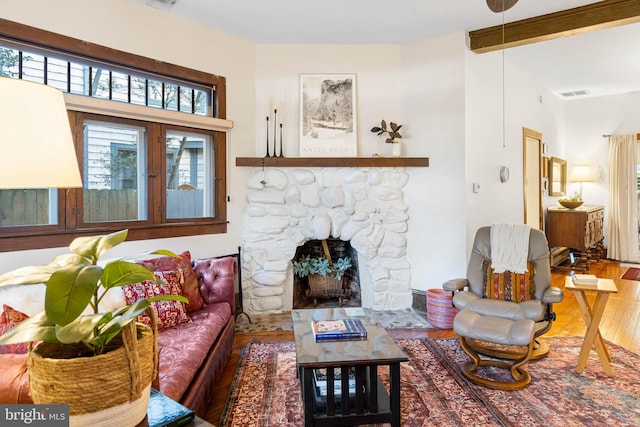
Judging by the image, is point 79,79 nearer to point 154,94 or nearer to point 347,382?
point 154,94

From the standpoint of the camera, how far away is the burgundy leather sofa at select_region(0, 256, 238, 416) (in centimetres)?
122

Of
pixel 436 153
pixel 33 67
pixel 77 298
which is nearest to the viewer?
pixel 77 298

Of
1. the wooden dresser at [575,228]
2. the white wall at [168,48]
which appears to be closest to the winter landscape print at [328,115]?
the white wall at [168,48]

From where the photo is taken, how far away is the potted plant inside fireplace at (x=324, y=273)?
13.7 feet

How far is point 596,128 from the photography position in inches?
253

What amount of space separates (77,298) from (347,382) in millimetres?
1438

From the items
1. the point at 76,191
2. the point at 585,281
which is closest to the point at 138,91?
the point at 76,191

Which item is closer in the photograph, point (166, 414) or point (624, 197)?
point (166, 414)

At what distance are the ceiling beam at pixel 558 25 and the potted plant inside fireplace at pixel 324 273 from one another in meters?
2.57

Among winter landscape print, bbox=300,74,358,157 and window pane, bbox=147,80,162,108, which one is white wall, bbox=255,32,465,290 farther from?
window pane, bbox=147,80,162,108

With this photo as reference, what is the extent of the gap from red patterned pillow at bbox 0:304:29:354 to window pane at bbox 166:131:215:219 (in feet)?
5.67

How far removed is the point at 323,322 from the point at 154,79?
2597mm

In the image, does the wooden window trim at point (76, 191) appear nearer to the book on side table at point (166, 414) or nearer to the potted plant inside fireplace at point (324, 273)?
the potted plant inside fireplace at point (324, 273)

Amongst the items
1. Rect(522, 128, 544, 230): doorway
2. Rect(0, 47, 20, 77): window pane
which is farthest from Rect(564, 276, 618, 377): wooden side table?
Rect(0, 47, 20, 77): window pane
